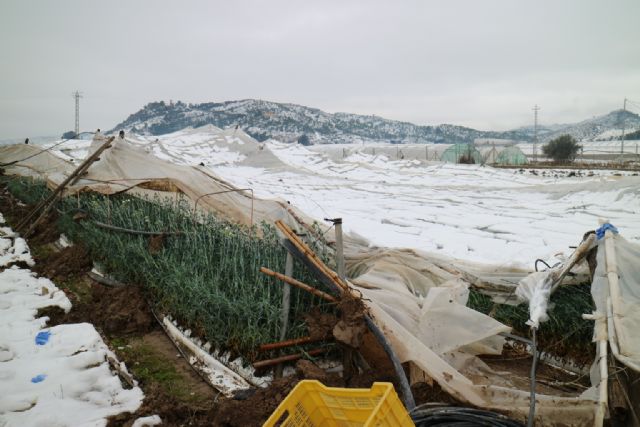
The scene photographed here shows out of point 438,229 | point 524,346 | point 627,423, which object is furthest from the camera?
Answer: point 438,229

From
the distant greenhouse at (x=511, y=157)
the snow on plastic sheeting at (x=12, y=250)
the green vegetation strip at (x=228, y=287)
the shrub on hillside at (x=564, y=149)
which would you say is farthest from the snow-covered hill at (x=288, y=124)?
the green vegetation strip at (x=228, y=287)

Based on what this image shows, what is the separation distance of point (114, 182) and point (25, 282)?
185 centimetres

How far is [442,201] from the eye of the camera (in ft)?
31.3

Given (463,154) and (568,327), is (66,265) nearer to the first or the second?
(568,327)

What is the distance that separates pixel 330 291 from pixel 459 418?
1201mm

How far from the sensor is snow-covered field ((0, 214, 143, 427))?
2.36 m

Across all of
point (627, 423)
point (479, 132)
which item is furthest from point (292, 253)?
A: point (479, 132)

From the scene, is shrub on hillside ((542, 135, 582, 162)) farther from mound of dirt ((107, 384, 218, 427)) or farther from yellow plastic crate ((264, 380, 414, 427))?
yellow plastic crate ((264, 380, 414, 427))

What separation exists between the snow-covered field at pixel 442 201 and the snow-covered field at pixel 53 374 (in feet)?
11.2

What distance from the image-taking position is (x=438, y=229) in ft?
21.8

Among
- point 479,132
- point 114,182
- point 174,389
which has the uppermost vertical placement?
point 479,132

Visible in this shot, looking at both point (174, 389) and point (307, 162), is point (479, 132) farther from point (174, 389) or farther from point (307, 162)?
point (174, 389)

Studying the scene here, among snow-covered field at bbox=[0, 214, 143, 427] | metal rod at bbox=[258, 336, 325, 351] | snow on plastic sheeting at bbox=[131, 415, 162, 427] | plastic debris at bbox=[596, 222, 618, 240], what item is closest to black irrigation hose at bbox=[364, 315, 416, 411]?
metal rod at bbox=[258, 336, 325, 351]

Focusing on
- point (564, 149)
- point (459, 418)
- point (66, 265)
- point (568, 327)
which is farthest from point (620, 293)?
point (564, 149)
